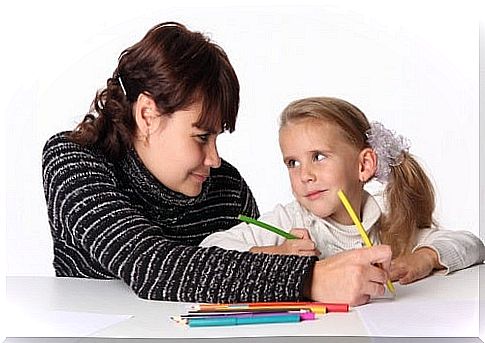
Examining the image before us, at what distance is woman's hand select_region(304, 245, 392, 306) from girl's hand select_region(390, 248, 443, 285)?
12 cm

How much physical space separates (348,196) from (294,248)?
0.10m

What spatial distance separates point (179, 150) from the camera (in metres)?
1.18

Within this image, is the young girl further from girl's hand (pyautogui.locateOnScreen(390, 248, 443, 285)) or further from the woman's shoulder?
the woman's shoulder

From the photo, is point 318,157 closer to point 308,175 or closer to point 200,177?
point 308,175

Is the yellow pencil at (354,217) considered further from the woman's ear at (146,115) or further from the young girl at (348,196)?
the woman's ear at (146,115)

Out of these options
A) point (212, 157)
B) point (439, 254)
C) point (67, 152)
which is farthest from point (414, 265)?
point (67, 152)

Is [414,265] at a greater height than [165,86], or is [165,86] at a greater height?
[165,86]

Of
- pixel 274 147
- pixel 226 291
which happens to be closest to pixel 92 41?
pixel 274 147

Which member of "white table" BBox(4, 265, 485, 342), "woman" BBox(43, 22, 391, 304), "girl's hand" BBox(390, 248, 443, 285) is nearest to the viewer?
"white table" BBox(4, 265, 485, 342)

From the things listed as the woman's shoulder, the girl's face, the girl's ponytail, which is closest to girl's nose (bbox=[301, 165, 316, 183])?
the girl's face

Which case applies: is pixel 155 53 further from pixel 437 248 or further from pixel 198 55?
pixel 437 248

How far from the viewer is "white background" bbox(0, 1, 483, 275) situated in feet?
3.99

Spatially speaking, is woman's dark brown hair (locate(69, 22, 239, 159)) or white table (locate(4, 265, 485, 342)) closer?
white table (locate(4, 265, 485, 342))

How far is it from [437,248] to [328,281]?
23 cm
